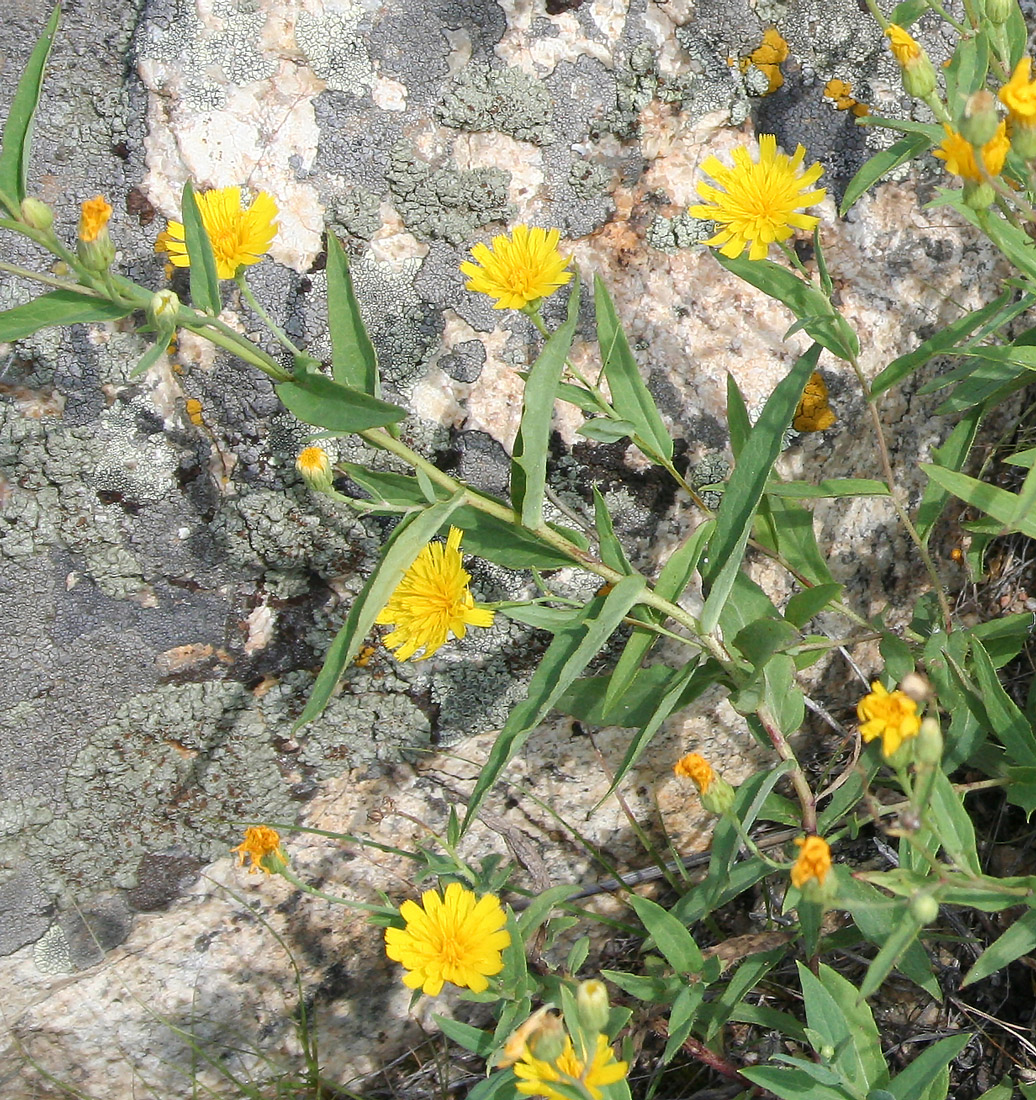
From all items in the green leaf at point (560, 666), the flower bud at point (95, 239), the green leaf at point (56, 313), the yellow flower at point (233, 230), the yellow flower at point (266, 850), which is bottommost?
the yellow flower at point (266, 850)

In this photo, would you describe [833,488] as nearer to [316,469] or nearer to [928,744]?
[928,744]

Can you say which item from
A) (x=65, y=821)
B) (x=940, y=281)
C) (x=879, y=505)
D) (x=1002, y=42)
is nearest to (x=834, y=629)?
(x=879, y=505)

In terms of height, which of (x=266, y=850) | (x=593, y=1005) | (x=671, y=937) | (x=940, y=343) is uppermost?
(x=940, y=343)

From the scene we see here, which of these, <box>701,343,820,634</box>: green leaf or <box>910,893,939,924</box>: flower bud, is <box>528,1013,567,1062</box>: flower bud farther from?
<box>701,343,820,634</box>: green leaf

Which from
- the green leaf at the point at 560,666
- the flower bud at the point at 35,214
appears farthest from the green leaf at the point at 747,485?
the flower bud at the point at 35,214

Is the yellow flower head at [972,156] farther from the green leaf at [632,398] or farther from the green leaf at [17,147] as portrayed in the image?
the green leaf at [17,147]

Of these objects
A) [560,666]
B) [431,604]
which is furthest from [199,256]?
[560,666]

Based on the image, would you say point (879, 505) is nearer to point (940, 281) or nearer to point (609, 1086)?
point (940, 281)
